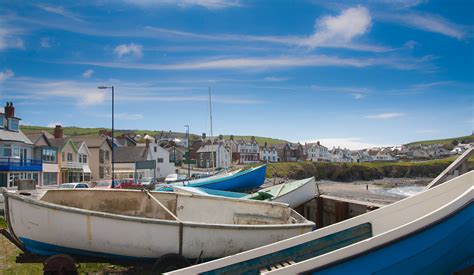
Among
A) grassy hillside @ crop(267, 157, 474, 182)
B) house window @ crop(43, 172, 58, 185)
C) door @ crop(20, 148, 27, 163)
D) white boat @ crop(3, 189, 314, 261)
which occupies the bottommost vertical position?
grassy hillside @ crop(267, 157, 474, 182)

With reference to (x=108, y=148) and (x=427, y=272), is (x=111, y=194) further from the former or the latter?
(x=108, y=148)

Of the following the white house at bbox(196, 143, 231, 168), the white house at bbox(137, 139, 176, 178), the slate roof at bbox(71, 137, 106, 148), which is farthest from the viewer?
the white house at bbox(196, 143, 231, 168)

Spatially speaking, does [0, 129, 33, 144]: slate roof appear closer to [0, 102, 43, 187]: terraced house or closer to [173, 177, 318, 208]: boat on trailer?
[0, 102, 43, 187]: terraced house

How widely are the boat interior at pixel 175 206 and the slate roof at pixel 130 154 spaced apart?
168 feet

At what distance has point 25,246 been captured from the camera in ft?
27.5

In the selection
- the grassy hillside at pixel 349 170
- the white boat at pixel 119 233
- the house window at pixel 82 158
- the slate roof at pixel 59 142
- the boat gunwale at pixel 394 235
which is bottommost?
the grassy hillside at pixel 349 170

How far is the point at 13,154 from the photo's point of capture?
3644 cm

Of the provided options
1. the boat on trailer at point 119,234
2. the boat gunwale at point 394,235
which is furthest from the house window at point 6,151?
the boat gunwale at point 394,235

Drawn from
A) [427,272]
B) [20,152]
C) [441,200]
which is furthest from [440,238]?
[20,152]

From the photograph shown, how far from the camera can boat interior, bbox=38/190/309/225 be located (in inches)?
411

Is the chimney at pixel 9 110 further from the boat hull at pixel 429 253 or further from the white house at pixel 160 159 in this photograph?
the boat hull at pixel 429 253

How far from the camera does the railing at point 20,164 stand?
3488 centimetres

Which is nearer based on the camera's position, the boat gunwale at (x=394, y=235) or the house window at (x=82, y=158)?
the boat gunwale at (x=394, y=235)

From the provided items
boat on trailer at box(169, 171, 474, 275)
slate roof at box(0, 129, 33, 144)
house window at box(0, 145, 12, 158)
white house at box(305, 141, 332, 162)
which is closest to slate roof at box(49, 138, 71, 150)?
slate roof at box(0, 129, 33, 144)
